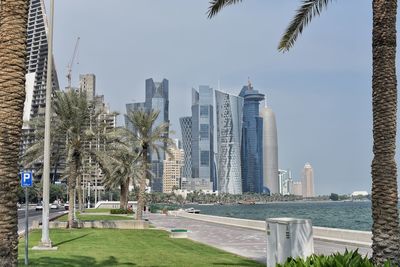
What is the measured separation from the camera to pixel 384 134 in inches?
393

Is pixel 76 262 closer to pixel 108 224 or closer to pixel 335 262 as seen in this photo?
pixel 335 262

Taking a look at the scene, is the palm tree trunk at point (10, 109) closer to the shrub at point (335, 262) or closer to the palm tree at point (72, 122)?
the shrub at point (335, 262)

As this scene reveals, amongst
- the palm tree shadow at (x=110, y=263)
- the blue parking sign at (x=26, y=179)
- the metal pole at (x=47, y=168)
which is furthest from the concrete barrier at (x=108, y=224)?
the blue parking sign at (x=26, y=179)

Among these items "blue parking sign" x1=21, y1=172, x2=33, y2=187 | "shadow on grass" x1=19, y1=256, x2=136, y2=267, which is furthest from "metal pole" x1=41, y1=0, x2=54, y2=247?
"blue parking sign" x1=21, y1=172, x2=33, y2=187

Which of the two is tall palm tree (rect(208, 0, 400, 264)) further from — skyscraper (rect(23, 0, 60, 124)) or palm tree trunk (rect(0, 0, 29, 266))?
skyscraper (rect(23, 0, 60, 124))

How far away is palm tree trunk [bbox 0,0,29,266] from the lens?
735 cm

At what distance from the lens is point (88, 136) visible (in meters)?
34.0


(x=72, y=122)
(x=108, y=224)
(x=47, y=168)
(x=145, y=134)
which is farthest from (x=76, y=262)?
(x=145, y=134)

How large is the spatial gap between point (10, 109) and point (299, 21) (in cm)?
900

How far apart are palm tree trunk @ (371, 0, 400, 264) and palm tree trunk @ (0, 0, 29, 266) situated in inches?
260

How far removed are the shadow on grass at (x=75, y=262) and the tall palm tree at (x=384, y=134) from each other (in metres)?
7.77

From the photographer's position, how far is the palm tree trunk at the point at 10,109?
24.1ft

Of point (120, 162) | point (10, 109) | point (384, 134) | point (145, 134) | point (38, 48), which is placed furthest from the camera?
point (38, 48)

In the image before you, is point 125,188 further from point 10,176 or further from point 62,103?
point 10,176
